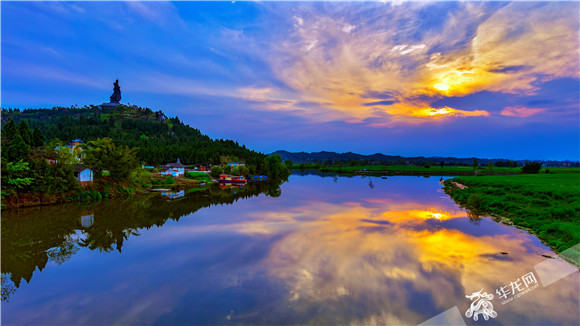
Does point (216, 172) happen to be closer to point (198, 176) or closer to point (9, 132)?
point (198, 176)

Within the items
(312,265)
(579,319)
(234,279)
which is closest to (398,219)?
(312,265)

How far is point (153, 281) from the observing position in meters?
11.3

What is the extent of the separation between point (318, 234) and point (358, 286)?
834 centimetres

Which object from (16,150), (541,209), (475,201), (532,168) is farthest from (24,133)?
(532,168)

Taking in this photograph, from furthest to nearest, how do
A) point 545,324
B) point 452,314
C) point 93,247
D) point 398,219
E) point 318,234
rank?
point 398,219
point 318,234
point 93,247
point 452,314
point 545,324

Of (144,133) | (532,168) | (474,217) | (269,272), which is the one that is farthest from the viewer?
(144,133)

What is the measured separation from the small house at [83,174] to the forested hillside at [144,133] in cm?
3266

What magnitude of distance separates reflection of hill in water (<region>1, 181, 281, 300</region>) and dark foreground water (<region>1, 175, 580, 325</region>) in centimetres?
9

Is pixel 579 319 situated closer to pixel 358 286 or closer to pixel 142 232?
pixel 358 286

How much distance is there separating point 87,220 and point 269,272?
63.5 feet

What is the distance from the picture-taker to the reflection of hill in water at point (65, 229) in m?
13.4

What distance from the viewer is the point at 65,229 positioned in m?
19.5

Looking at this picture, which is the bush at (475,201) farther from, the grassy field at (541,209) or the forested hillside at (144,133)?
the forested hillside at (144,133)

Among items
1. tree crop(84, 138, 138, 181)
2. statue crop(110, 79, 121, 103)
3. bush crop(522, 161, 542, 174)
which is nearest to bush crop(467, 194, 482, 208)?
tree crop(84, 138, 138, 181)
